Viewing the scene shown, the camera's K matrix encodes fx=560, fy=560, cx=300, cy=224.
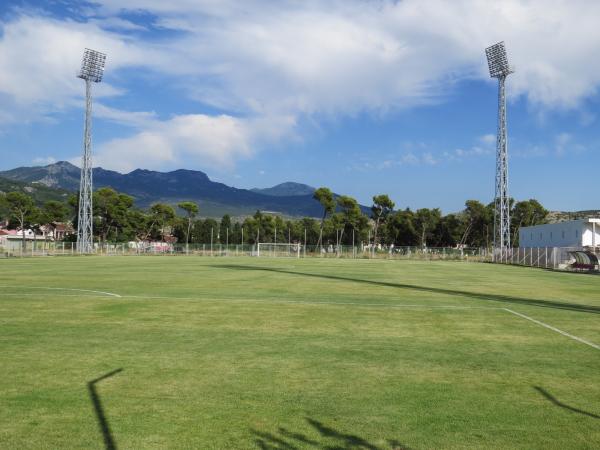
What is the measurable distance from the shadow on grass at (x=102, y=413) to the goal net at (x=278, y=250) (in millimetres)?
78924

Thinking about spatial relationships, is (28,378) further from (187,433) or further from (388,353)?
(388,353)

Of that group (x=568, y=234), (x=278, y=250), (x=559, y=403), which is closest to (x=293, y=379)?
(x=559, y=403)

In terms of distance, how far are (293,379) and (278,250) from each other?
83.3 meters

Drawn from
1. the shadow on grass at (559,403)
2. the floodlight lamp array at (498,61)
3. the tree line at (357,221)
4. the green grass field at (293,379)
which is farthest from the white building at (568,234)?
the shadow on grass at (559,403)

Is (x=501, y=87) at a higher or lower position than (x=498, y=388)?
higher

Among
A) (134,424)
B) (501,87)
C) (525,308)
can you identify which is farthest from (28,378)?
(501,87)

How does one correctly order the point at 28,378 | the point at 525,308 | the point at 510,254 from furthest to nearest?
the point at 510,254
the point at 525,308
the point at 28,378

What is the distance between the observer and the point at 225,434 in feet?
17.6

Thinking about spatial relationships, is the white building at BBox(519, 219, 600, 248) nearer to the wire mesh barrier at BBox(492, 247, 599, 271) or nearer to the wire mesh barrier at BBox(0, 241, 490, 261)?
the wire mesh barrier at BBox(492, 247, 599, 271)

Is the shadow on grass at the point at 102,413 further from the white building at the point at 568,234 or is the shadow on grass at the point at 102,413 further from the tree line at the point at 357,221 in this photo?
the tree line at the point at 357,221

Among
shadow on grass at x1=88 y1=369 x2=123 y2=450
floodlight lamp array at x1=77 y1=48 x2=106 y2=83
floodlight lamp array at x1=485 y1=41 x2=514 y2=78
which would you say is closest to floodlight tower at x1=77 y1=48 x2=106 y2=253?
floodlight lamp array at x1=77 y1=48 x2=106 y2=83

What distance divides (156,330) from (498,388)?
680cm

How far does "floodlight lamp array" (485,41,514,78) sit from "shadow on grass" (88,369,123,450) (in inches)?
2778

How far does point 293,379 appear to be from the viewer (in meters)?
7.43
